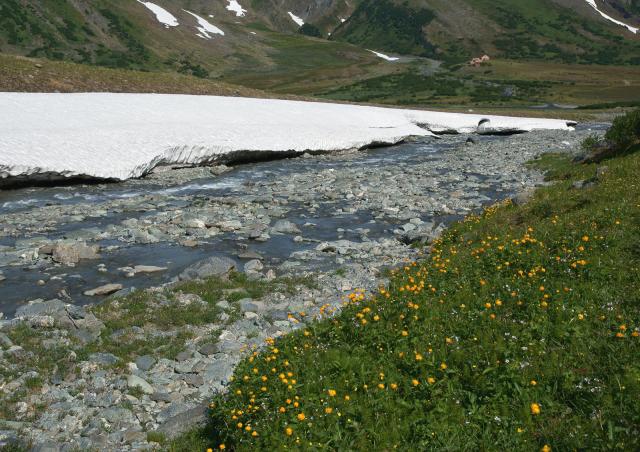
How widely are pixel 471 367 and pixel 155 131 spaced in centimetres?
2573

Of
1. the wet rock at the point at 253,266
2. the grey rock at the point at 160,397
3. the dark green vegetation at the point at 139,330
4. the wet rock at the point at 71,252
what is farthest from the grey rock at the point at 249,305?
the wet rock at the point at 71,252

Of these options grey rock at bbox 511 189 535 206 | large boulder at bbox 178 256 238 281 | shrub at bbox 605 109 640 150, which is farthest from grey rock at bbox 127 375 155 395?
shrub at bbox 605 109 640 150

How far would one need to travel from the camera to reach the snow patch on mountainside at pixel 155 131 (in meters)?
23.6

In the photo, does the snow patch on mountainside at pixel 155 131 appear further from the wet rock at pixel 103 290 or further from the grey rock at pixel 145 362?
the grey rock at pixel 145 362

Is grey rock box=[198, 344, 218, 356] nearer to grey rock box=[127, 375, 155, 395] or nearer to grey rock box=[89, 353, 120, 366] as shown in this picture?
grey rock box=[127, 375, 155, 395]

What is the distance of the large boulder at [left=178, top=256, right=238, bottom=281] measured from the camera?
12.9 m

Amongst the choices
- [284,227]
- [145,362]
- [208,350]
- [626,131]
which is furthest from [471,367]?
[626,131]

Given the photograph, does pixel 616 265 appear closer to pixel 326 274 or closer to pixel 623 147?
pixel 326 274

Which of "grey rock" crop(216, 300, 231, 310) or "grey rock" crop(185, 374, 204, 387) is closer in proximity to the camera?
"grey rock" crop(185, 374, 204, 387)

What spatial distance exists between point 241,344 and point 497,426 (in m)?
5.11

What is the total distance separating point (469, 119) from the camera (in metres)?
54.0

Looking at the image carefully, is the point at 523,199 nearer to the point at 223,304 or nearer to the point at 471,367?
the point at 223,304

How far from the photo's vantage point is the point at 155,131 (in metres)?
28.8

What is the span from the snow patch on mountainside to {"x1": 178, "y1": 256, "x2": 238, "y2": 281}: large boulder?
1304cm
